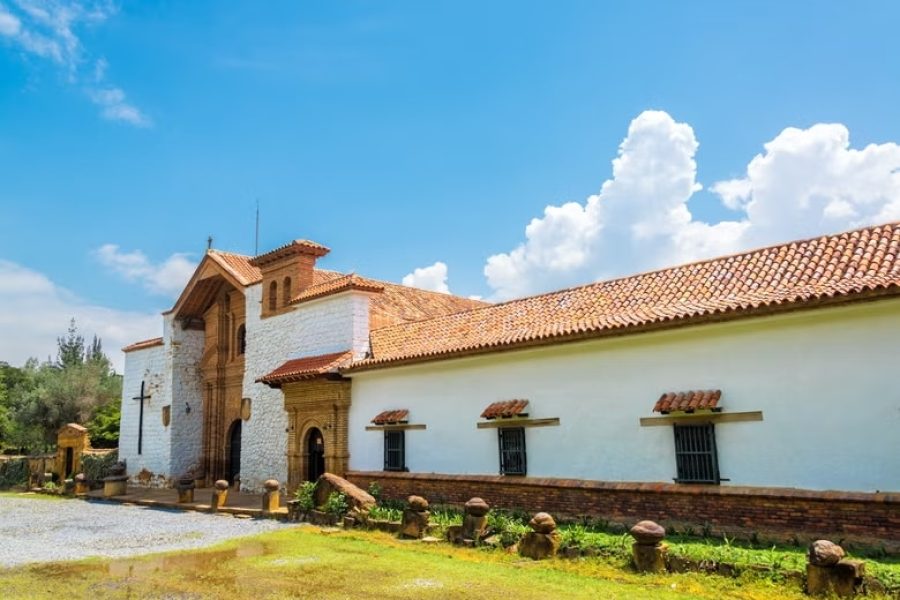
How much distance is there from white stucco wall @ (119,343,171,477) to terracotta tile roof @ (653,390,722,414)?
62.8 feet

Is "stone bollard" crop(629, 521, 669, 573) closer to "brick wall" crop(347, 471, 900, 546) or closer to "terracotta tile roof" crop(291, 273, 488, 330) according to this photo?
"brick wall" crop(347, 471, 900, 546)

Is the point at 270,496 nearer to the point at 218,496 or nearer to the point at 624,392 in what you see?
the point at 218,496

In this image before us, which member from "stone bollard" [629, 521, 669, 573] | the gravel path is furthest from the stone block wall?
"stone bollard" [629, 521, 669, 573]

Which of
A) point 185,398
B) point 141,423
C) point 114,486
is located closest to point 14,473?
point 141,423

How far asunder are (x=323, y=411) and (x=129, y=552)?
6464mm

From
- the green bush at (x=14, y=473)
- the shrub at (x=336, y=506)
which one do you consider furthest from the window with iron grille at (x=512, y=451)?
the green bush at (x=14, y=473)

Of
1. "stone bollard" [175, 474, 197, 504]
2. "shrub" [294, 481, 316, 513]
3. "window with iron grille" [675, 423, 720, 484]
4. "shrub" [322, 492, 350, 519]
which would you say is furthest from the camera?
"stone bollard" [175, 474, 197, 504]

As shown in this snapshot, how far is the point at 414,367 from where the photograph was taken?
617 inches

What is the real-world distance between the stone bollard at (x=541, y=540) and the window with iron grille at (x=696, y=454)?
2.41 metres

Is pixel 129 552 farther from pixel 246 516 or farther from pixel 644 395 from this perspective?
pixel 644 395

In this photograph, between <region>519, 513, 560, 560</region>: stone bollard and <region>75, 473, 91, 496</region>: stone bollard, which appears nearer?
<region>519, 513, 560, 560</region>: stone bollard

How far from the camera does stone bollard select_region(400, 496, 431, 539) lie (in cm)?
1208

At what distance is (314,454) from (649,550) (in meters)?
11.6

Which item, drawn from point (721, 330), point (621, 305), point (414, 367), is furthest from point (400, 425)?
point (721, 330)
